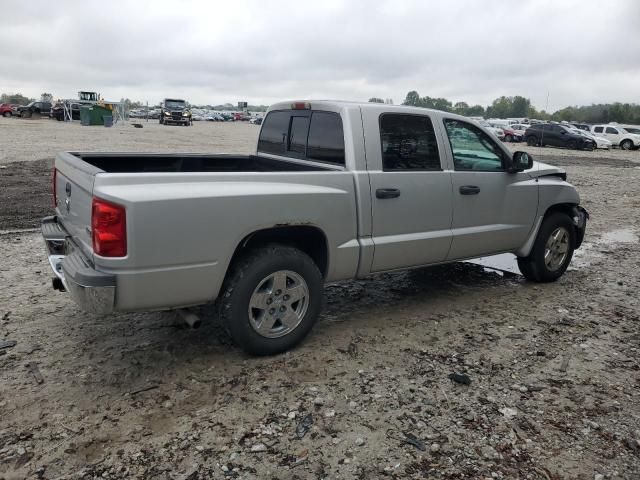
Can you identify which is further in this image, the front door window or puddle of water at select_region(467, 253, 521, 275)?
puddle of water at select_region(467, 253, 521, 275)

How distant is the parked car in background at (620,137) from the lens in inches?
1390

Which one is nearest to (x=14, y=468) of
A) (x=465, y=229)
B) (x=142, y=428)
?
(x=142, y=428)

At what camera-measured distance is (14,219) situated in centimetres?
773

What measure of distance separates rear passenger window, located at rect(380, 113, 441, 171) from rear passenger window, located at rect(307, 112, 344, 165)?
0.36 m

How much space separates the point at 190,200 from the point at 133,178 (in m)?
0.36

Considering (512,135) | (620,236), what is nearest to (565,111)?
(512,135)

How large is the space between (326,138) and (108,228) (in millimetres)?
2059

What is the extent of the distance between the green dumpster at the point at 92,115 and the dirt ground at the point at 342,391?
1473 inches

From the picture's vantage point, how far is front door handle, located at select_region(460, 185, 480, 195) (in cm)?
488

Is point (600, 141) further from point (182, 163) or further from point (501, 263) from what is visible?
point (182, 163)

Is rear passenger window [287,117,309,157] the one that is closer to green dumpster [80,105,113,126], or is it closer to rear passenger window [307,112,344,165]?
rear passenger window [307,112,344,165]

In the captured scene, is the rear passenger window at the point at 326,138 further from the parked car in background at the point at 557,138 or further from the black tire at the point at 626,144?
the black tire at the point at 626,144

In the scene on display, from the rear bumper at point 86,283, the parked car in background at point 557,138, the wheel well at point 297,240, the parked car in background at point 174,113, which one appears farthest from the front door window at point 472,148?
the parked car in background at point 174,113

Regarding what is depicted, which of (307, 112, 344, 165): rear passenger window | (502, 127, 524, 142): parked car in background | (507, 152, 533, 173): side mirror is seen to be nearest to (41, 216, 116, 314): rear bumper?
(307, 112, 344, 165): rear passenger window
